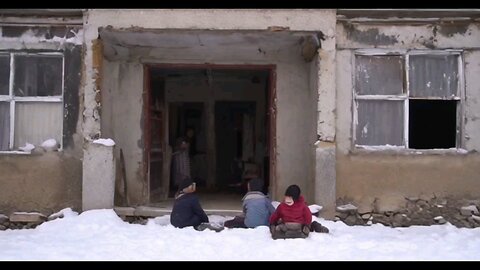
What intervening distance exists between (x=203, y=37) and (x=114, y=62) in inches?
73.6

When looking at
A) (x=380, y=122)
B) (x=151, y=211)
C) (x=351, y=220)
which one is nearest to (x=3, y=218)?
(x=151, y=211)

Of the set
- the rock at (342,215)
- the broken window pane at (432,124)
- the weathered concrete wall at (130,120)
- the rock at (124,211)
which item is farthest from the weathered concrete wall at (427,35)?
the rock at (124,211)

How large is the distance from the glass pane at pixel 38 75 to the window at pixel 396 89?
197 inches

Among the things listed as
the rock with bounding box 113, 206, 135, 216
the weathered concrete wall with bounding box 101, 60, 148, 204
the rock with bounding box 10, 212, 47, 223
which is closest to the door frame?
the weathered concrete wall with bounding box 101, 60, 148, 204

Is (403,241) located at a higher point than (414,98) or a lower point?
lower

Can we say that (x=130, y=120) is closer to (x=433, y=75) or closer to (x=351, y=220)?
(x=351, y=220)

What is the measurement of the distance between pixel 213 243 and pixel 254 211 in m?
1.04

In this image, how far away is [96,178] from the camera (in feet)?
27.0

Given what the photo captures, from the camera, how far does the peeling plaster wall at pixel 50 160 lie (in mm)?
8523

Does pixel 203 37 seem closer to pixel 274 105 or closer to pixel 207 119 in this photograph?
pixel 274 105

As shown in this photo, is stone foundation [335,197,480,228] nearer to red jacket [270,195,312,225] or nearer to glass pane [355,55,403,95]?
red jacket [270,195,312,225]
